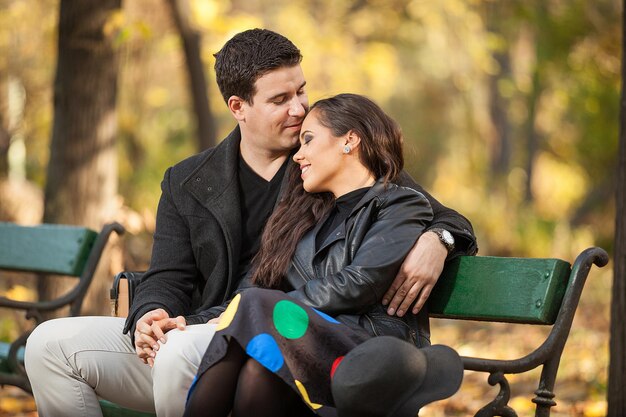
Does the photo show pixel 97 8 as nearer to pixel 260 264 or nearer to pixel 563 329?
pixel 260 264

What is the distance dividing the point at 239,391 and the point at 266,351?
0.16 meters

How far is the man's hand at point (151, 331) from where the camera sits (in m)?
3.68

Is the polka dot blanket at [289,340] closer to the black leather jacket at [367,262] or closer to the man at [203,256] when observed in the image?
the black leather jacket at [367,262]

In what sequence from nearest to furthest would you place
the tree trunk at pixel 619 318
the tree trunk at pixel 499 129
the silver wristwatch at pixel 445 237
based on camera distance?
the silver wristwatch at pixel 445 237, the tree trunk at pixel 619 318, the tree trunk at pixel 499 129

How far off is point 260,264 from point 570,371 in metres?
4.04

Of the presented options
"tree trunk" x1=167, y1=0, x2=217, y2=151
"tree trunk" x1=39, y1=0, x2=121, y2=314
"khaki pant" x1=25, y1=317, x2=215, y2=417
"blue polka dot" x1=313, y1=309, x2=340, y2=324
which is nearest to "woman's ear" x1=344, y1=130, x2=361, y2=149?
"blue polka dot" x1=313, y1=309, x2=340, y2=324

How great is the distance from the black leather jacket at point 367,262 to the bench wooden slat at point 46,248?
177 centimetres

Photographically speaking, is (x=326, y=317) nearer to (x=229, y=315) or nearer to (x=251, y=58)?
(x=229, y=315)

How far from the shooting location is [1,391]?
668cm

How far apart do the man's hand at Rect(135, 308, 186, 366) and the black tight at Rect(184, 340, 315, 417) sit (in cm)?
39

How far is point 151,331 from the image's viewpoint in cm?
371

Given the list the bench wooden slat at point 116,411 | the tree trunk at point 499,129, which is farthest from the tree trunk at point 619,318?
the tree trunk at point 499,129

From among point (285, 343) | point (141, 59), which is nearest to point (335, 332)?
point (285, 343)

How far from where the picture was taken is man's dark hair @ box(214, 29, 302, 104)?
412 centimetres
